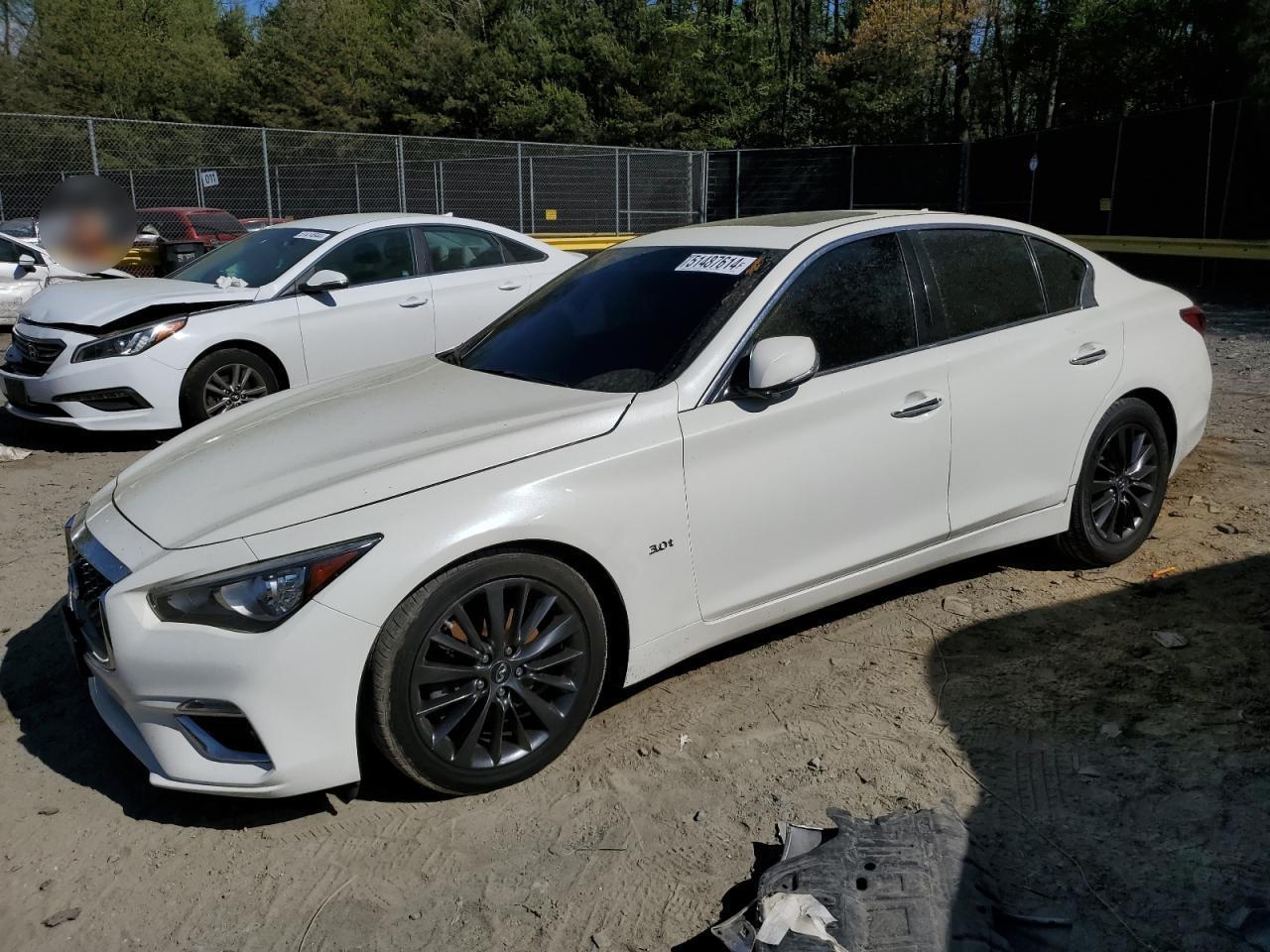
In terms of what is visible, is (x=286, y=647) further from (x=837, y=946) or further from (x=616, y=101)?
(x=616, y=101)

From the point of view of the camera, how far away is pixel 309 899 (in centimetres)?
275

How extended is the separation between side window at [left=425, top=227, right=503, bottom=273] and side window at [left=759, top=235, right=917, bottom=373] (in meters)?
4.93

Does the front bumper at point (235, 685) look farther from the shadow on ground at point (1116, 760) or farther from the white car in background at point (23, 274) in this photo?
the white car in background at point (23, 274)

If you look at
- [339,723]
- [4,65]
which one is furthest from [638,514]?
[4,65]

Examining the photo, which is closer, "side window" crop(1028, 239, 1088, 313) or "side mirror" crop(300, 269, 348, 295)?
"side window" crop(1028, 239, 1088, 313)

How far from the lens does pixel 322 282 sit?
7539 mm

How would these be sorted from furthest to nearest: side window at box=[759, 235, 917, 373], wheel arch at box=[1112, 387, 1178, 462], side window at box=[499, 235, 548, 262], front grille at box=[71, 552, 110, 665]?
side window at box=[499, 235, 548, 262]
wheel arch at box=[1112, 387, 1178, 462]
side window at box=[759, 235, 917, 373]
front grille at box=[71, 552, 110, 665]

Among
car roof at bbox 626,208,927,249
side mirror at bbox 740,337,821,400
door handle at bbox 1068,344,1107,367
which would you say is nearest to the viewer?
side mirror at bbox 740,337,821,400

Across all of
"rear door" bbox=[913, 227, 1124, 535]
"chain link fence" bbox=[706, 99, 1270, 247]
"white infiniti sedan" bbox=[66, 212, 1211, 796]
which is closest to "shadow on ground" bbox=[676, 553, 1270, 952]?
"white infiniti sedan" bbox=[66, 212, 1211, 796]

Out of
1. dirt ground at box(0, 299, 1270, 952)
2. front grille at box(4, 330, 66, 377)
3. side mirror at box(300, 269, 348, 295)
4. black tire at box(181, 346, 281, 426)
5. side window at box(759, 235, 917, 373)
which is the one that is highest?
side window at box(759, 235, 917, 373)

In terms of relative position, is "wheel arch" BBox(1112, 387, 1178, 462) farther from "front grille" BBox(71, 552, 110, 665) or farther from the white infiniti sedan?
"front grille" BBox(71, 552, 110, 665)

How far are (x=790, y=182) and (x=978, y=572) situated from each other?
21804 mm

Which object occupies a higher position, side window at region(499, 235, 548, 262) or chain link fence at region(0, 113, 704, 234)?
chain link fence at region(0, 113, 704, 234)

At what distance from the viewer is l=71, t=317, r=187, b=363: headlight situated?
7055 millimetres
